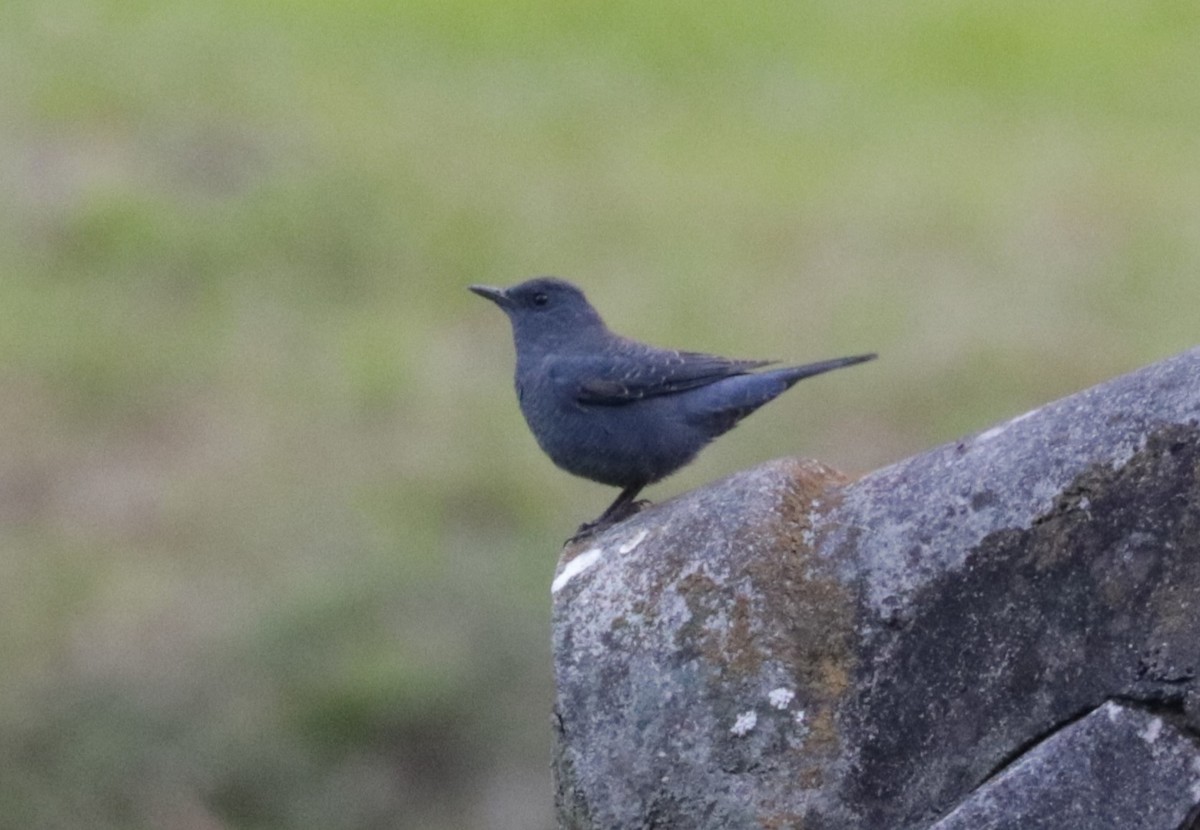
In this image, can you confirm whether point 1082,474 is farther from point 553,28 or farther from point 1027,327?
point 553,28

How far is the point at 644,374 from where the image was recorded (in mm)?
5836

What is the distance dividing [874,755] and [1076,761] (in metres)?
0.35

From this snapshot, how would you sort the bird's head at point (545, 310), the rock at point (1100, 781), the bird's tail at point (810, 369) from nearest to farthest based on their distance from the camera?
the rock at point (1100, 781)
the bird's tail at point (810, 369)
the bird's head at point (545, 310)

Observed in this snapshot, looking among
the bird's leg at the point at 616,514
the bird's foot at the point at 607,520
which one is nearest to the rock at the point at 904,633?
the bird's foot at the point at 607,520

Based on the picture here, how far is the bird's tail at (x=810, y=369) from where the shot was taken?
5395mm

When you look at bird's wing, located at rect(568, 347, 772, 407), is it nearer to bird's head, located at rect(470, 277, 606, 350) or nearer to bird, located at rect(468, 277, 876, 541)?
bird, located at rect(468, 277, 876, 541)

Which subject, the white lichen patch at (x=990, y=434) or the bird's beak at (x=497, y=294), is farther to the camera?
the bird's beak at (x=497, y=294)

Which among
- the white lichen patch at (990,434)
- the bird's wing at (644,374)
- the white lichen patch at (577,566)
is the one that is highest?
the bird's wing at (644,374)

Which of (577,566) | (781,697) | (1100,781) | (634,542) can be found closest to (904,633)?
(781,697)

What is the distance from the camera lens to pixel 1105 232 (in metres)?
12.7

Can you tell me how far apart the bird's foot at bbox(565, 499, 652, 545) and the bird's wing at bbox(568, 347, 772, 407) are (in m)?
0.36

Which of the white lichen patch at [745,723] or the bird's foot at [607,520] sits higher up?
→ the bird's foot at [607,520]

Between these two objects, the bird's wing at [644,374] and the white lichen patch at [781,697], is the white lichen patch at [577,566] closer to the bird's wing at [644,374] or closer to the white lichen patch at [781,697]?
the white lichen patch at [781,697]

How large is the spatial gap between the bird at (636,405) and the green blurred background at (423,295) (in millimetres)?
3170
